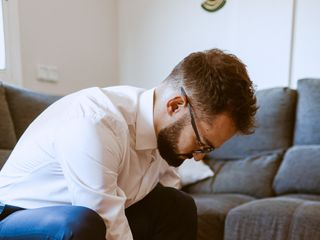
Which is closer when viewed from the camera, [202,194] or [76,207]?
[76,207]

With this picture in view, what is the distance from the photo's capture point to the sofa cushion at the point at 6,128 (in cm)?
168

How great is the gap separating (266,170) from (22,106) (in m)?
1.18

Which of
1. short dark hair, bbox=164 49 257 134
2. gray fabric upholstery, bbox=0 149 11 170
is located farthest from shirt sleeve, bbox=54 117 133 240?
gray fabric upholstery, bbox=0 149 11 170

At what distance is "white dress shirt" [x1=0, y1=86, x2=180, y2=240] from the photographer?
0.97 metres

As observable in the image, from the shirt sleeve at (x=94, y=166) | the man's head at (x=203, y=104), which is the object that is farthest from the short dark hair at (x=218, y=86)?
the shirt sleeve at (x=94, y=166)

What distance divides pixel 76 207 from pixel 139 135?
277 millimetres

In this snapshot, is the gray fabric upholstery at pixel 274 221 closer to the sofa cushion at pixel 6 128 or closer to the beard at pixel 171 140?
the beard at pixel 171 140

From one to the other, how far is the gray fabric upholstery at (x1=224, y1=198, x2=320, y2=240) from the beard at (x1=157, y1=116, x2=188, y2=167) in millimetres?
534

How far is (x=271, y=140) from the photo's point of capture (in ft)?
7.08

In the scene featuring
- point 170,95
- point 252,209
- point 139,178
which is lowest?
point 252,209

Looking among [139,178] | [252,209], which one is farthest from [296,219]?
[139,178]

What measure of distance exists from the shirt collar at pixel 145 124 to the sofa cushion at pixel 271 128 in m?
1.13

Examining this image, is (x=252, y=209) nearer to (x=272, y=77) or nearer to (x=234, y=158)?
(x=234, y=158)

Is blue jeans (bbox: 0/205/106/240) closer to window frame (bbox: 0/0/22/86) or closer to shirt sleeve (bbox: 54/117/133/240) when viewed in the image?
shirt sleeve (bbox: 54/117/133/240)
